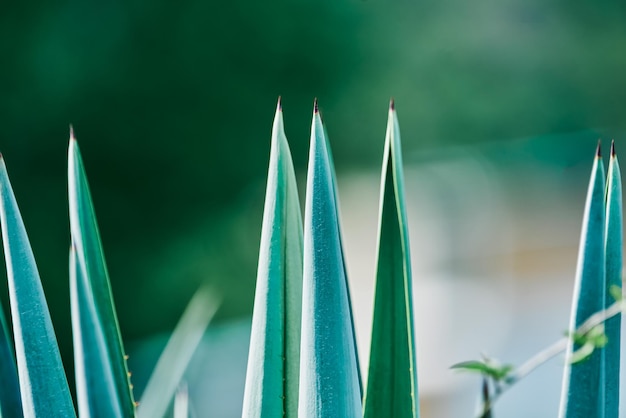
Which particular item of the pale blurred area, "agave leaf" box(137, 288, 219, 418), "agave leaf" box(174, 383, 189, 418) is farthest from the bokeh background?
"agave leaf" box(174, 383, 189, 418)

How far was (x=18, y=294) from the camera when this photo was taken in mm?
245

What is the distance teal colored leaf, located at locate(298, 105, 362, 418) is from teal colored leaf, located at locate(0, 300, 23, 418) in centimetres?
10

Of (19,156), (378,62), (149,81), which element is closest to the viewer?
(19,156)

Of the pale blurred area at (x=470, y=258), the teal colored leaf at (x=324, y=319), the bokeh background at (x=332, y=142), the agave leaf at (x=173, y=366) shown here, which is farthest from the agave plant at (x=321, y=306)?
the pale blurred area at (x=470, y=258)

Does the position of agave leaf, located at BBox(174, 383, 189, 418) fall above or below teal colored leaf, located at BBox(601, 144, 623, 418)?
below

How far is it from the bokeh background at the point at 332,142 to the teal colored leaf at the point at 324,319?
138 cm

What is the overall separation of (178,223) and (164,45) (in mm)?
431

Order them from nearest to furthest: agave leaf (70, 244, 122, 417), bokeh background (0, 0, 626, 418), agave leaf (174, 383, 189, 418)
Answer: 1. agave leaf (70, 244, 122, 417)
2. agave leaf (174, 383, 189, 418)
3. bokeh background (0, 0, 626, 418)

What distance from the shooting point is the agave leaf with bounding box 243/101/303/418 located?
26 centimetres

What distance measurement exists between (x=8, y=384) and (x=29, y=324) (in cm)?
4

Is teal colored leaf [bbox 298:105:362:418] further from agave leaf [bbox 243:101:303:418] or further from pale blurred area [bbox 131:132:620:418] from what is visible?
pale blurred area [bbox 131:132:620:418]

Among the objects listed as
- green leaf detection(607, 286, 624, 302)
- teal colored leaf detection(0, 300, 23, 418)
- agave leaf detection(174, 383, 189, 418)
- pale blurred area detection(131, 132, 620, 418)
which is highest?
pale blurred area detection(131, 132, 620, 418)

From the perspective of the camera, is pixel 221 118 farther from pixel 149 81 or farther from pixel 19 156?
pixel 19 156

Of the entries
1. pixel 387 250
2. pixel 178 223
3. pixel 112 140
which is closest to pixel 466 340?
pixel 178 223
